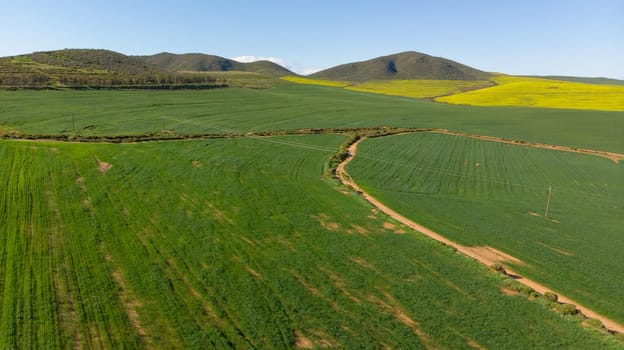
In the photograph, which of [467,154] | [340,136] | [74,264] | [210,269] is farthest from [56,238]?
[467,154]

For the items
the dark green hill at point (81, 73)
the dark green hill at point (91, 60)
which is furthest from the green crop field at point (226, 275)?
the dark green hill at point (91, 60)

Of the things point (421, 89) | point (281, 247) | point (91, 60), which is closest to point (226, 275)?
point (281, 247)

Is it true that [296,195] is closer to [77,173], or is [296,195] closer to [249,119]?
[77,173]

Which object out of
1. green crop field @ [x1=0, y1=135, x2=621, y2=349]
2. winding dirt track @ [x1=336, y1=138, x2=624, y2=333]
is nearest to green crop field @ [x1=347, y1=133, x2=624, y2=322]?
winding dirt track @ [x1=336, y1=138, x2=624, y2=333]

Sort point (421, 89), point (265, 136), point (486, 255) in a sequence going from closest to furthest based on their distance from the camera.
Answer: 1. point (486, 255)
2. point (265, 136)
3. point (421, 89)

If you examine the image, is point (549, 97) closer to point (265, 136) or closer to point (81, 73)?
point (265, 136)

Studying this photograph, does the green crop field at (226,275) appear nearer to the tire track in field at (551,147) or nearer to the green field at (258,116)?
the green field at (258,116)
